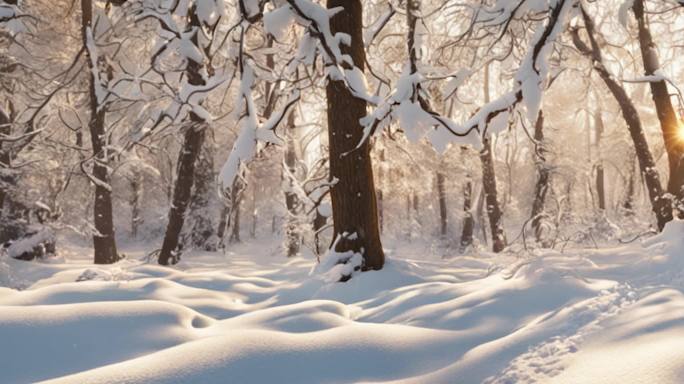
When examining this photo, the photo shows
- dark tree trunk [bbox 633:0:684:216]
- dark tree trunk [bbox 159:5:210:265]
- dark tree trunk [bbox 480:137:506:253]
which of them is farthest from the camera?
dark tree trunk [bbox 480:137:506:253]

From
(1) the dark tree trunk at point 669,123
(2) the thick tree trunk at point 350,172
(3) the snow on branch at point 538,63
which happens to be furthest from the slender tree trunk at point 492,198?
(3) the snow on branch at point 538,63

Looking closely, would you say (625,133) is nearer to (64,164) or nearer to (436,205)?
(436,205)

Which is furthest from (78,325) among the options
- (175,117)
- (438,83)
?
(438,83)

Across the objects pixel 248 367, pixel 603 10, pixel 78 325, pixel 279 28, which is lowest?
pixel 248 367

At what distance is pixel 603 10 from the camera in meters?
11.0

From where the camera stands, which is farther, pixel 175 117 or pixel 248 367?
pixel 175 117

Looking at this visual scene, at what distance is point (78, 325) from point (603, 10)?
12.4 m

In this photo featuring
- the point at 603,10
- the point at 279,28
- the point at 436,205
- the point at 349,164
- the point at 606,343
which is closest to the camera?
the point at 606,343

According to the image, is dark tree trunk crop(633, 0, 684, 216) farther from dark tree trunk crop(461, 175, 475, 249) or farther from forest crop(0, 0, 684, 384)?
dark tree trunk crop(461, 175, 475, 249)

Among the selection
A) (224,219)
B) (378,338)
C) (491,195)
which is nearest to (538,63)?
(378,338)

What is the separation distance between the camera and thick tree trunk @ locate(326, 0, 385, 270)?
17.4 feet

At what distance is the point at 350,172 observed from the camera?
5316mm

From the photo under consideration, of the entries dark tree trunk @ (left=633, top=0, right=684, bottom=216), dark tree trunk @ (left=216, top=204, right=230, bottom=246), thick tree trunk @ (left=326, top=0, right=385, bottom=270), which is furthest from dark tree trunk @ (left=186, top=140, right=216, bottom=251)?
dark tree trunk @ (left=633, top=0, right=684, bottom=216)

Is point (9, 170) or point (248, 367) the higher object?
point (9, 170)
